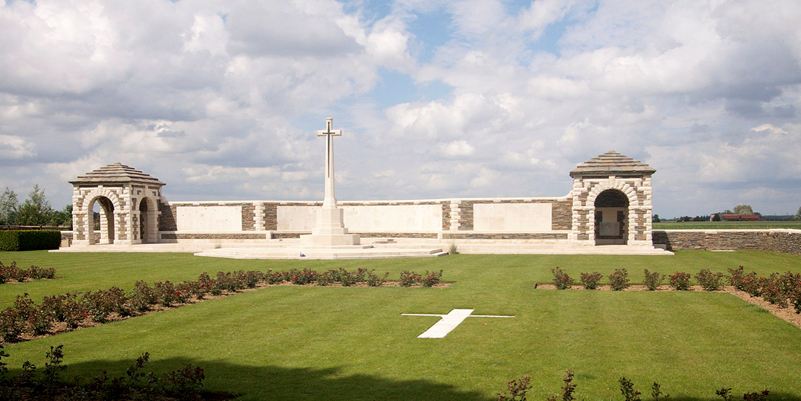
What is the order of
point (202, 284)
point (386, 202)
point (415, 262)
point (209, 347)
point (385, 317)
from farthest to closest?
point (386, 202) → point (415, 262) → point (202, 284) → point (385, 317) → point (209, 347)

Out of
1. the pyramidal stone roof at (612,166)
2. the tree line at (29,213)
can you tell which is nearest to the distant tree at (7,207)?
the tree line at (29,213)

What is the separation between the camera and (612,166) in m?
29.9

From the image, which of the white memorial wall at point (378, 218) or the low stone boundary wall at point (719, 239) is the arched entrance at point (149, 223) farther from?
the low stone boundary wall at point (719, 239)

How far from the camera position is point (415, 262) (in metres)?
22.7

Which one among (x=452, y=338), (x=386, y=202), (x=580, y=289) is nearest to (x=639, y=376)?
(x=452, y=338)

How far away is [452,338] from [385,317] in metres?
2.06

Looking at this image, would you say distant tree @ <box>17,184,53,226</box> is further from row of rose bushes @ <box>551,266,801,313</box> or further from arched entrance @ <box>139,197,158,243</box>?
row of rose bushes @ <box>551,266,801,313</box>

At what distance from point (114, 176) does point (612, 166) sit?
2879 centimetres

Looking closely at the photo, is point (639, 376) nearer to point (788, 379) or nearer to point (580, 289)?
point (788, 379)

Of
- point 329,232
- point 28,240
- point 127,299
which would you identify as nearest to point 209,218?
point 28,240

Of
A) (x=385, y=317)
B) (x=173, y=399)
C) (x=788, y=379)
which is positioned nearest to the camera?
(x=173, y=399)

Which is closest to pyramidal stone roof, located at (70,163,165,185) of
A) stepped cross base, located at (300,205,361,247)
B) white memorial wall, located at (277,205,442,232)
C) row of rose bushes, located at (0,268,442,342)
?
white memorial wall, located at (277,205,442,232)

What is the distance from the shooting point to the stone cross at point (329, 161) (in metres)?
28.6

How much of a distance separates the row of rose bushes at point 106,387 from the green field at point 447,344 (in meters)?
0.56
